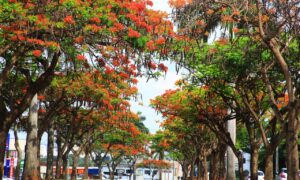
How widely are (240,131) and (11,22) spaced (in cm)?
3242

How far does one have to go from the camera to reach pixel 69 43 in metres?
14.3

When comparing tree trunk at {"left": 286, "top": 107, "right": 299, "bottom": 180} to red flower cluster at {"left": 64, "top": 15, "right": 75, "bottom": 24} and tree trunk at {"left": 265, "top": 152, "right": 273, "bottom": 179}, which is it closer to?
tree trunk at {"left": 265, "top": 152, "right": 273, "bottom": 179}

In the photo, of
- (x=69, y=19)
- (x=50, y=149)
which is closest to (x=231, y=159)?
(x=69, y=19)

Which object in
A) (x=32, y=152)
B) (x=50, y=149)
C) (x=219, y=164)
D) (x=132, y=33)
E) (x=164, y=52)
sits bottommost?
(x=219, y=164)

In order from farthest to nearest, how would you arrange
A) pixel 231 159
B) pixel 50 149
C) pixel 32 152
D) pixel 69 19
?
pixel 50 149
pixel 231 159
pixel 32 152
pixel 69 19

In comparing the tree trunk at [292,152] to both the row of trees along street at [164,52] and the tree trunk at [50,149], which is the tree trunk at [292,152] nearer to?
the row of trees along street at [164,52]

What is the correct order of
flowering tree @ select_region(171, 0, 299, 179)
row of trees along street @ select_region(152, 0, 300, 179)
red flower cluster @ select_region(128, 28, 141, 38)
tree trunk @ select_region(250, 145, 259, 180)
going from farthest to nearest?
tree trunk @ select_region(250, 145, 259, 180) < red flower cluster @ select_region(128, 28, 141, 38) < row of trees along street @ select_region(152, 0, 300, 179) < flowering tree @ select_region(171, 0, 299, 179)

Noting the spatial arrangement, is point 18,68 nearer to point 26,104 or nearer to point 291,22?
point 26,104

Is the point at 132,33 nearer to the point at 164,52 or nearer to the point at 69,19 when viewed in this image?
the point at 164,52

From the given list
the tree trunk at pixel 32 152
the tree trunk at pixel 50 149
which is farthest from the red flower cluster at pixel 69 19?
the tree trunk at pixel 50 149

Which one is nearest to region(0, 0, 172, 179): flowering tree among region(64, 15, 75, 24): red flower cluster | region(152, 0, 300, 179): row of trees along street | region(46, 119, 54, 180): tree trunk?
region(64, 15, 75, 24): red flower cluster

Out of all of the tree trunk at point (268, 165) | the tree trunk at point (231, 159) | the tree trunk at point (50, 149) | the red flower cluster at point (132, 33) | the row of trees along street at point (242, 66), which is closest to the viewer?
the row of trees along street at point (242, 66)

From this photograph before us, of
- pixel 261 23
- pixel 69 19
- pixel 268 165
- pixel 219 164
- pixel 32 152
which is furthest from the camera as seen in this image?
pixel 219 164

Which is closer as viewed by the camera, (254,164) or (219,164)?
(254,164)
